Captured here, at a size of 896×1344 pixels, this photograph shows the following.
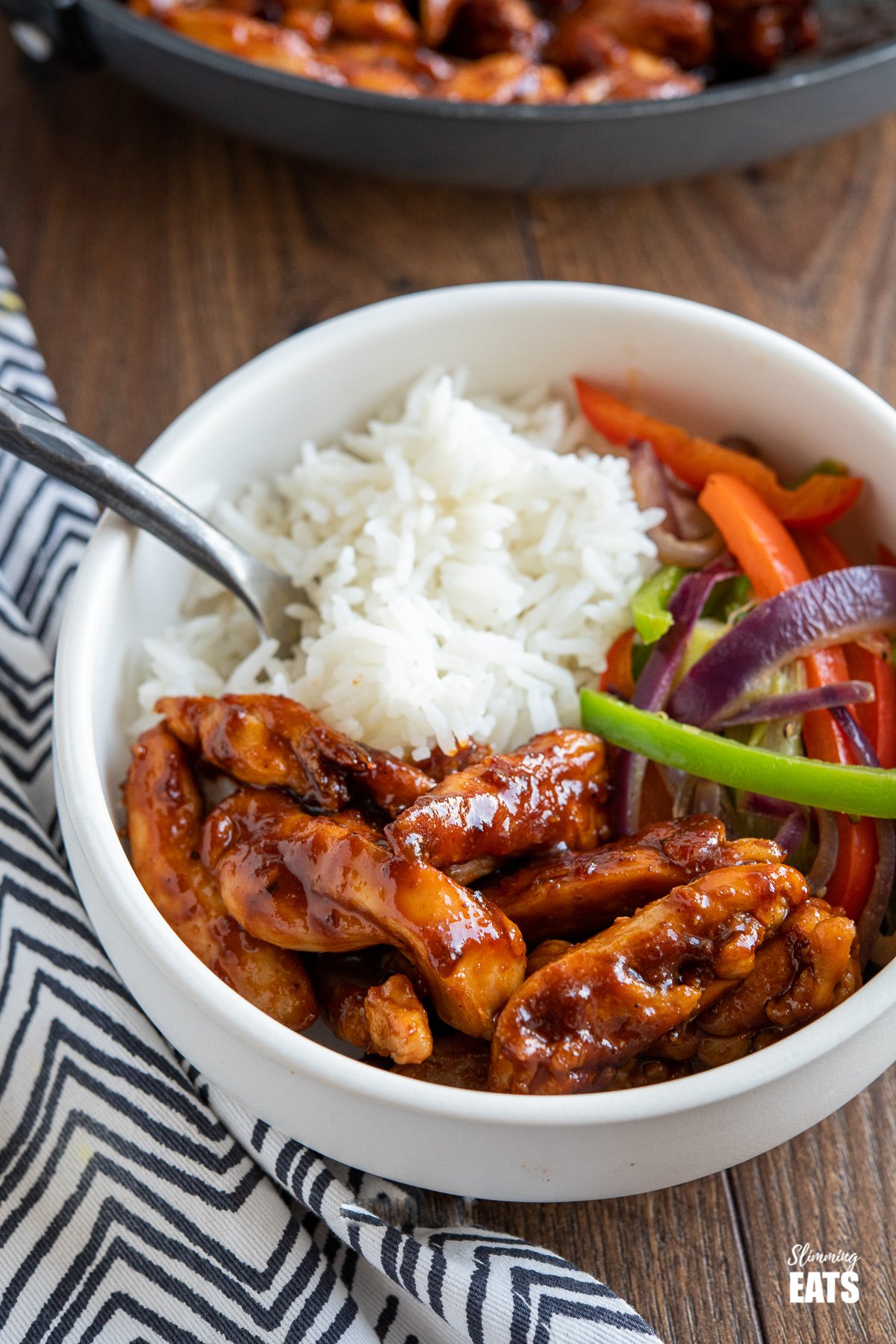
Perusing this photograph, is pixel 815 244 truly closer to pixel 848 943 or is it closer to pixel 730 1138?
pixel 848 943

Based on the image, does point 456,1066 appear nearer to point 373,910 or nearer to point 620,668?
point 373,910

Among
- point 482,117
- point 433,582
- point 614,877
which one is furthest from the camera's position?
point 482,117

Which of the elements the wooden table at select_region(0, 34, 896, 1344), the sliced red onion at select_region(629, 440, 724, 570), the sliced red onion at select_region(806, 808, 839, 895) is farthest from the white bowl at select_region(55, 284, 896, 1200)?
the wooden table at select_region(0, 34, 896, 1344)

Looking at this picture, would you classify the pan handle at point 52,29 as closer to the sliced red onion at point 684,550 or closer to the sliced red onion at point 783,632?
the sliced red onion at point 684,550

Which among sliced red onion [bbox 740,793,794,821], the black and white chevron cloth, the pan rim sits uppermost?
the pan rim

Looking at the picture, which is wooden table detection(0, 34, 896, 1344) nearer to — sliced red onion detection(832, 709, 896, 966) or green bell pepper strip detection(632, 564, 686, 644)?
green bell pepper strip detection(632, 564, 686, 644)

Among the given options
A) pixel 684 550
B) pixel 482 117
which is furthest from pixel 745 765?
pixel 482 117

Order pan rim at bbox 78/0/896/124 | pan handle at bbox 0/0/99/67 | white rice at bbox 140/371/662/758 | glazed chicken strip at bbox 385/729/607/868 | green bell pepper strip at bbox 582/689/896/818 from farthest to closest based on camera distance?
pan handle at bbox 0/0/99/67, pan rim at bbox 78/0/896/124, white rice at bbox 140/371/662/758, green bell pepper strip at bbox 582/689/896/818, glazed chicken strip at bbox 385/729/607/868
